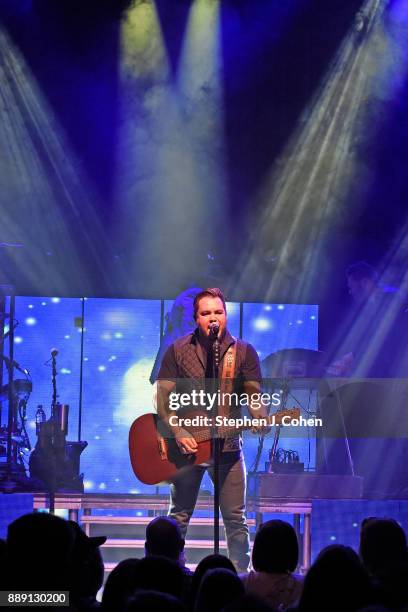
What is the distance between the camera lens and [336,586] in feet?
8.66

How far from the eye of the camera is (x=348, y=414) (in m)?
8.52

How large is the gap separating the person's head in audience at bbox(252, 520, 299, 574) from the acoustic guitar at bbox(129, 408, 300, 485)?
6.20 feet

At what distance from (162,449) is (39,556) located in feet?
11.7

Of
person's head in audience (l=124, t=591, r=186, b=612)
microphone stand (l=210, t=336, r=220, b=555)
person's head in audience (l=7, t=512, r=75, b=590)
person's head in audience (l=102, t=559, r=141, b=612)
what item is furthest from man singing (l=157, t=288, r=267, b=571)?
person's head in audience (l=124, t=591, r=186, b=612)

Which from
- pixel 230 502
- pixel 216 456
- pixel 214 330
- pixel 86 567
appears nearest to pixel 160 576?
pixel 86 567

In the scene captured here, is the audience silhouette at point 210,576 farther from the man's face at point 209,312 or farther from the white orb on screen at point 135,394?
the white orb on screen at point 135,394

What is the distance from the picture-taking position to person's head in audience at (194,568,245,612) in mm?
2850

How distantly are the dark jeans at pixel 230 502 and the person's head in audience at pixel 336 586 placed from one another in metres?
3.22

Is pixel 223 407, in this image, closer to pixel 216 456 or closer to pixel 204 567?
pixel 216 456

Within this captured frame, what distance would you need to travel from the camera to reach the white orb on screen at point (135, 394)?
11.9m

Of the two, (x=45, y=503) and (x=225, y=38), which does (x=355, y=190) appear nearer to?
(x=225, y=38)

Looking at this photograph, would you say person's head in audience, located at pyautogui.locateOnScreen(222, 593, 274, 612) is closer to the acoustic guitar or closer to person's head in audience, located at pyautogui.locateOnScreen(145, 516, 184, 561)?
person's head in audience, located at pyautogui.locateOnScreen(145, 516, 184, 561)

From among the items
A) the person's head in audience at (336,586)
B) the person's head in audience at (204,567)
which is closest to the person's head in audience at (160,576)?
the person's head in audience at (204,567)

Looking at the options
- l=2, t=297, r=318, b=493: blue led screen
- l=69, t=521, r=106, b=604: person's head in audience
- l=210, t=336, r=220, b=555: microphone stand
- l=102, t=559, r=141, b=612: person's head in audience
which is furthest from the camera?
l=2, t=297, r=318, b=493: blue led screen
